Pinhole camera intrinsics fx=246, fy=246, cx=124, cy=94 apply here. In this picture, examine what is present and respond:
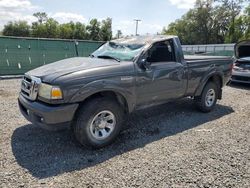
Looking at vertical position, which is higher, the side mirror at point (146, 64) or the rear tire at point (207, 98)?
the side mirror at point (146, 64)

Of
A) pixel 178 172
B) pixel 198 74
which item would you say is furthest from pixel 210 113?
pixel 178 172

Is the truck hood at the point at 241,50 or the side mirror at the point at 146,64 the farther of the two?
the truck hood at the point at 241,50

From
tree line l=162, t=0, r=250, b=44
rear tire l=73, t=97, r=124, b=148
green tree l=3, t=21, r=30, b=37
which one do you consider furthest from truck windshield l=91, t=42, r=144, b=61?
green tree l=3, t=21, r=30, b=37

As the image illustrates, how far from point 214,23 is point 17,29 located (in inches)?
2176

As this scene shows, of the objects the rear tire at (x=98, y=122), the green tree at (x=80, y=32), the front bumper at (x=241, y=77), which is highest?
the green tree at (x=80, y=32)

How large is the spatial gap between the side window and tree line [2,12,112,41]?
186 ft

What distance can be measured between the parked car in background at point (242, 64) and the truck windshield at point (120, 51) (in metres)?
6.79

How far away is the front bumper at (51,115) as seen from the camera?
3.45 meters

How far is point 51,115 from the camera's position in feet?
11.3

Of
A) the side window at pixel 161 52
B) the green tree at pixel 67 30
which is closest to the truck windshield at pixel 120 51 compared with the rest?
the side window at pixel 161 52

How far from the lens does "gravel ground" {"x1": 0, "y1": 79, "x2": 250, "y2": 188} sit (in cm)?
319

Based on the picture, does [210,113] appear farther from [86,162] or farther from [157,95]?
[86,162]

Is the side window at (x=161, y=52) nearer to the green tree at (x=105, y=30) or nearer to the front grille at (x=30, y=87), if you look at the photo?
the front grille at (x=30, y=87)

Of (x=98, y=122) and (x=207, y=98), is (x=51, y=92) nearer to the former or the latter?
(x=98, y=122)
